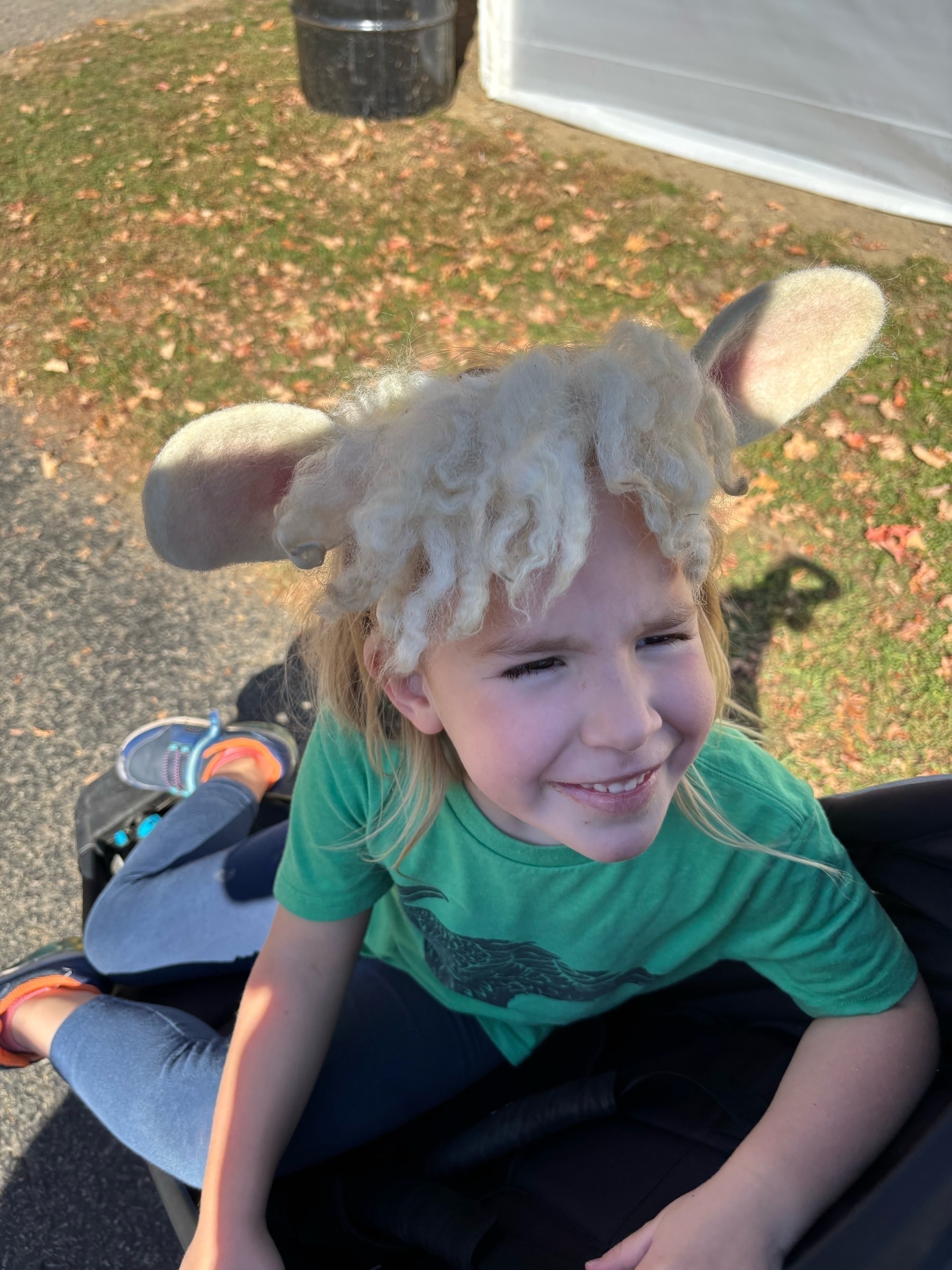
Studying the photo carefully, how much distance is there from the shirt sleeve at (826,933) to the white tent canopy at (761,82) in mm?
4509

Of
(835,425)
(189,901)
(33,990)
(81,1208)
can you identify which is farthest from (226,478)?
(835,425)

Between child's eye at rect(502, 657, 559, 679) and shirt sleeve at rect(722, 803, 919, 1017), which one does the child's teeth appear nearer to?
child's eye at rect(502, 657, 559, 679)

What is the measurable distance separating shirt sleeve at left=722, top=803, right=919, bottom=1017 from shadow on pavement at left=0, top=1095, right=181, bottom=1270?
1639mm

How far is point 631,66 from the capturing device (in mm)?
5480

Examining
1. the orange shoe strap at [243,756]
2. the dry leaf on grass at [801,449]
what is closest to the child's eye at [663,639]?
the orange shoe strap at [243,756]

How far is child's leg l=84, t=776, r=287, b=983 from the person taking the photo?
219 centimetres

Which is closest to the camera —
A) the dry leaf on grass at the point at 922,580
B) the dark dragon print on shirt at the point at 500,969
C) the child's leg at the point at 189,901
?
the dark dragon print on shirt at the point at 500,969

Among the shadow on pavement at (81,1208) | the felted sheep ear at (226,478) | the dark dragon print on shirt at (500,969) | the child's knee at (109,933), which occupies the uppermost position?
the felted sheep ear at (226,478)

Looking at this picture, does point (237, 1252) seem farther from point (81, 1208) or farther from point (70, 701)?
point (70, 701)

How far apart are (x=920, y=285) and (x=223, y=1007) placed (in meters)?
4.40

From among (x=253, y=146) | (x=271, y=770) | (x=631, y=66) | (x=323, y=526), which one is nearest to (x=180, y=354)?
(x=253, y=146)

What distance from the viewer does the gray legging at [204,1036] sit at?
1803 mm

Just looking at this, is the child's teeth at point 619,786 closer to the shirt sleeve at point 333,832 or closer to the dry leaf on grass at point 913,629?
the shirt sleeve at point 333,832

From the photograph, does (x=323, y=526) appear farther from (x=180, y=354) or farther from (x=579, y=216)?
(x=579, y=216)
